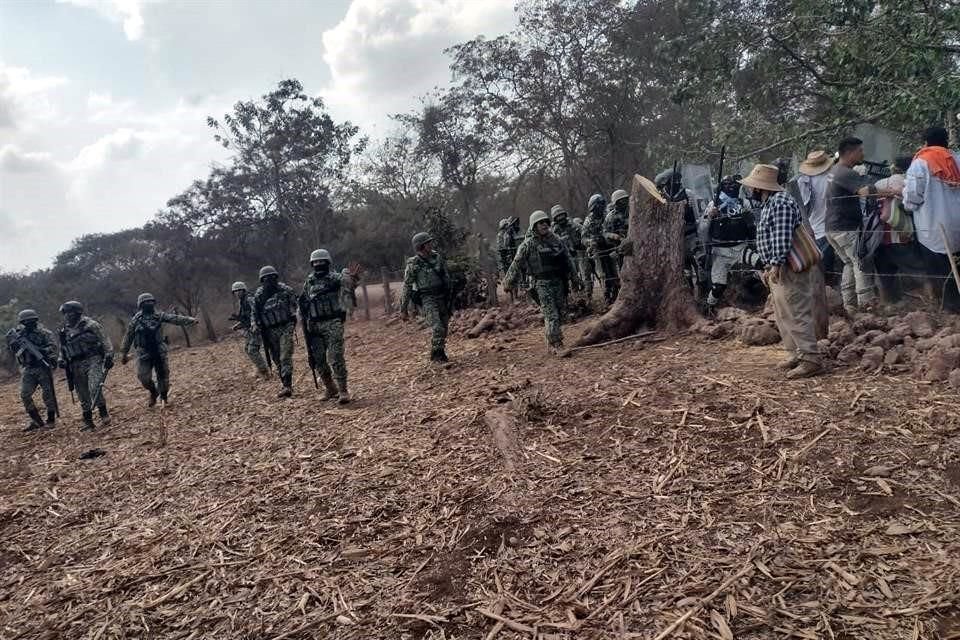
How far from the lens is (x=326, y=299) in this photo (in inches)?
292

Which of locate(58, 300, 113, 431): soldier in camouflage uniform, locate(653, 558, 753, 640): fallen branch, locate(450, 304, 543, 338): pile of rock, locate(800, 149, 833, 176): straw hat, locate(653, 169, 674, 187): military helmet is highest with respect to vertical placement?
locate(653, 169, 674, 187): military helmet

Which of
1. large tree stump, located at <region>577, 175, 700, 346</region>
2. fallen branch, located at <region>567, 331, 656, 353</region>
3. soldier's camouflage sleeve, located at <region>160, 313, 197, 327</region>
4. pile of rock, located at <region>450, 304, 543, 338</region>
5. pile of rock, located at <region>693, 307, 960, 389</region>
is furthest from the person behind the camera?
pile of rock, located at <region>450, 304, 543, 338</region>

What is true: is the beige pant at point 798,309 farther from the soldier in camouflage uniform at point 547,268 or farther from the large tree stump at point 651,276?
the soldier in camouflage uniform at point 547,268

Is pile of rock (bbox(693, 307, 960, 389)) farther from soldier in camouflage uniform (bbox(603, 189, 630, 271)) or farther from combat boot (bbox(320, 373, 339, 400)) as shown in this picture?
combat boot (bbox(320, 373, 339, 400))

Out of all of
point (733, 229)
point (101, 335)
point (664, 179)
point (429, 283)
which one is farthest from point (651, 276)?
point (101, 335)

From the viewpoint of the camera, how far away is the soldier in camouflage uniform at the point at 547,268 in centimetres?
780

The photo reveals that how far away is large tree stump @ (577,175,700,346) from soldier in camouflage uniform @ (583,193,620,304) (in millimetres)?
2353

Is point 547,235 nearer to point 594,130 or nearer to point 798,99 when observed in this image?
point 798,99

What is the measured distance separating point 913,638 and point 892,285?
18.2 feet

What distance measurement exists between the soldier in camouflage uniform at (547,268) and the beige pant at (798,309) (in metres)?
2.94

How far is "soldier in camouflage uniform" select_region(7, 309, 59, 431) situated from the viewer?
917 cm

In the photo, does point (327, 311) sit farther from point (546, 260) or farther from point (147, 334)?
point (147, 334)

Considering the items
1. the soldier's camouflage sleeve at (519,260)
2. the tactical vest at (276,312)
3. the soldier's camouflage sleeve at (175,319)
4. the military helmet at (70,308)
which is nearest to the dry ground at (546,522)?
the soldier's camouflage sleeve at (519,260)

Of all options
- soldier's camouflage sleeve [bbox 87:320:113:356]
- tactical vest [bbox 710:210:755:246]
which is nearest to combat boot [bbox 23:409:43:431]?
soldier's camouflage sleeve [bbox 87:320:113:356]
